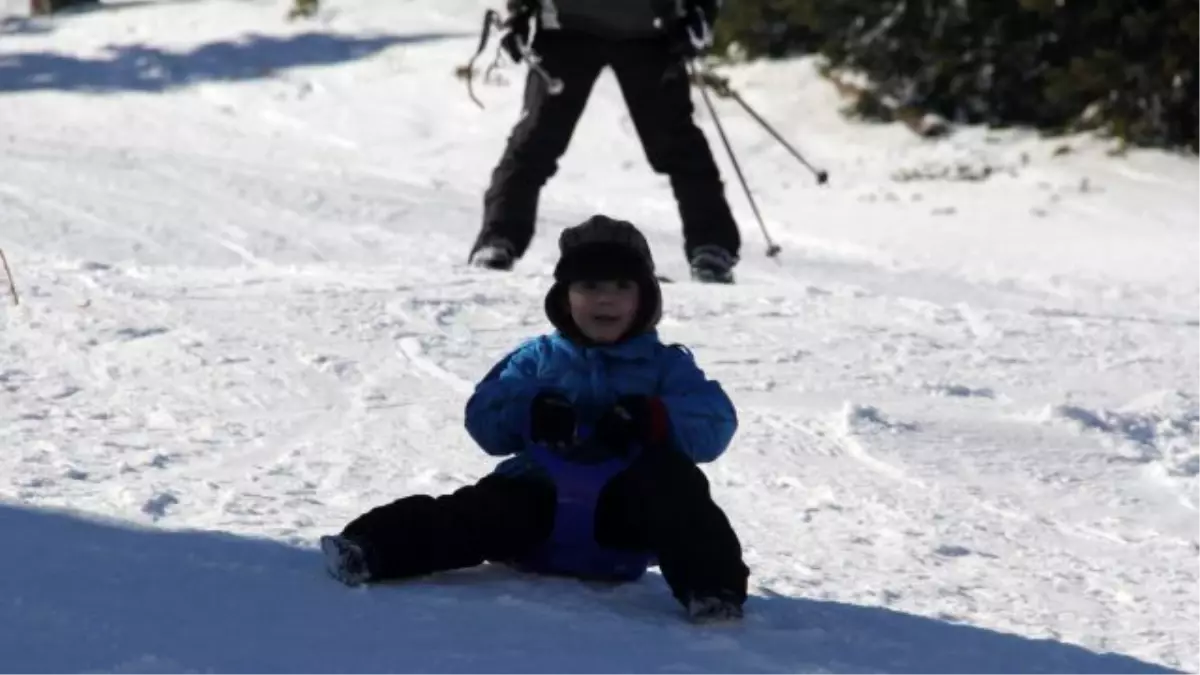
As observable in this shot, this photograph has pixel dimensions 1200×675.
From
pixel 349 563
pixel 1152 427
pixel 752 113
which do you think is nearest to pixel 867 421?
pixel 1152 427

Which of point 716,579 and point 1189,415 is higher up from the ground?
point 716,579

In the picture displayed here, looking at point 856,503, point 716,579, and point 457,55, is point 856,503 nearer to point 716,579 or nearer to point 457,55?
point 716,579

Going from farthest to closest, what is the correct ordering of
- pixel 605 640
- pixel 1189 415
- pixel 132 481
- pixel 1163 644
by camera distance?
pixel 1189 415 < pixel 132 481 < pixel 1163 644 < pixel 605 640

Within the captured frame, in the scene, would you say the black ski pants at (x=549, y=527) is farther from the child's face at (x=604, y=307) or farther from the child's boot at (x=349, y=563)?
the child's face at (x=604, y=307)

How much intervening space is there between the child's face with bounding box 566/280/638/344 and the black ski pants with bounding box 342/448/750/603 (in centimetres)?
27

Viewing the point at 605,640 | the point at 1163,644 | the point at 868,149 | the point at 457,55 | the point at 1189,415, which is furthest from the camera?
the point at 457,55

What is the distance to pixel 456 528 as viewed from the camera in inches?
141

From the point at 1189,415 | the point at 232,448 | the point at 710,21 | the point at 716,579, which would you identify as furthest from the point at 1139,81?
the point at 716,579

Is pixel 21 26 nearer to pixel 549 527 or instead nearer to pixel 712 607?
pixel 549 527

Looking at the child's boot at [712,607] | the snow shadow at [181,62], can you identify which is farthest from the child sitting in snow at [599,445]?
the snow shadow at [181,62]

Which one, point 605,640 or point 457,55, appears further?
point 457,55

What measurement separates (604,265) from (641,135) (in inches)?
175

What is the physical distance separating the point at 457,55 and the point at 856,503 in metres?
11.5

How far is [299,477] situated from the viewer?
15.8 ft
